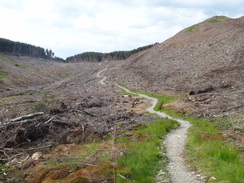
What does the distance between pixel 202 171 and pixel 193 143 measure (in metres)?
3.69

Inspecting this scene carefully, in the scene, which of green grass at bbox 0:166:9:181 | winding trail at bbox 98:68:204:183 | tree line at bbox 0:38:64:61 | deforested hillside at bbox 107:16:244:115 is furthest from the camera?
tree line at bbox 0:38:64:61

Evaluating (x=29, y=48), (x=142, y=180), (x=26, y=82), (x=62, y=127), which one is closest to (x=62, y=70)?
(x=26, y=82)

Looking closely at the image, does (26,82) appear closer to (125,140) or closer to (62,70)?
(62,70)

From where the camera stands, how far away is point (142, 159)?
28.2 ft

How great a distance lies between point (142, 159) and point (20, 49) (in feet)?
573

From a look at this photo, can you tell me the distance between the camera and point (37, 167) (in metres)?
8.35

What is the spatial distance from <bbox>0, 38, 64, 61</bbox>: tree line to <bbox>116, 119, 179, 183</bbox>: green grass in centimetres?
15435

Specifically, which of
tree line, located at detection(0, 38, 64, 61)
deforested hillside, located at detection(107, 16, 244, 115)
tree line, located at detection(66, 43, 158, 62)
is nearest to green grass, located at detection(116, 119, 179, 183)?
deforested hillside, located at detection(107, 16, 244, 115)

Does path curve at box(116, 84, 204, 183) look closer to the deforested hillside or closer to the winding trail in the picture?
the winding trail

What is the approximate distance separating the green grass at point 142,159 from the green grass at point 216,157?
57.0 inches

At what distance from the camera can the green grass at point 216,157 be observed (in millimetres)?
6716

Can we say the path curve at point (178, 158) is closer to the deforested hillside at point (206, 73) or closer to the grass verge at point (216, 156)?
the grass verge at point (216, 156)

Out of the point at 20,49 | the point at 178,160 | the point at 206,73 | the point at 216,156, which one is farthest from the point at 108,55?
the point at 216,156

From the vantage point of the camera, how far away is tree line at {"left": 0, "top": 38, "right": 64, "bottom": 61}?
141 metres
